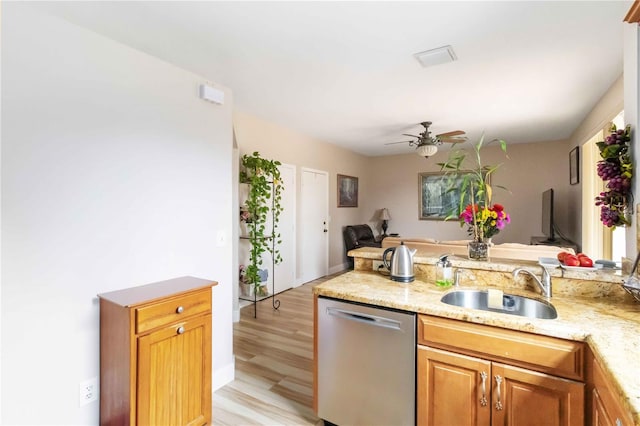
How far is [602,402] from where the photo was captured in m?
1.05

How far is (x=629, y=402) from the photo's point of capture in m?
0.78

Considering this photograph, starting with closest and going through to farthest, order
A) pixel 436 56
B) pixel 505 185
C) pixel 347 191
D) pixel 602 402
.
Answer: pixel 602 402 → pixel 436 56 → pixel 505 185 → pixel 347 191

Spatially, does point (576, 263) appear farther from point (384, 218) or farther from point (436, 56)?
point (384, 218)

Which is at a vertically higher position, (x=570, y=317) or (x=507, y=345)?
(x=570, y=317)

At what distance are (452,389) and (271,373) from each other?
61.7 inches

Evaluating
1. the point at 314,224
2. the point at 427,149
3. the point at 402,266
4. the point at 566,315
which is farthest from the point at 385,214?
the point at 566,315

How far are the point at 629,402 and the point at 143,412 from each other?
1976 mm

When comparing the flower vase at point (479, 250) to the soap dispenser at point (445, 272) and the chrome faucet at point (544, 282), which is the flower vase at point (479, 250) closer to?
the soap dispenser at point (445, 272)

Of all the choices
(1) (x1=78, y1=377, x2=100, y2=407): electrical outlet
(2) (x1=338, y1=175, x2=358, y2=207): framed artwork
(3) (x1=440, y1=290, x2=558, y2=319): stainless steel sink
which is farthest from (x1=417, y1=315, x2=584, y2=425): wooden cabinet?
(2) (x1=338, y1=175, x2=358, y2=207): framed artwork

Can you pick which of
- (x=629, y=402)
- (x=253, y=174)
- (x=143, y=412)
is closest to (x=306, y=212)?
(x=253, y=174)

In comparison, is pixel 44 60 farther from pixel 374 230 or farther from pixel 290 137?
pixel 374 230

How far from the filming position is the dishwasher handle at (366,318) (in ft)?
5.24

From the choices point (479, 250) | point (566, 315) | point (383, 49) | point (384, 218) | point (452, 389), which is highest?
point (383, 49)

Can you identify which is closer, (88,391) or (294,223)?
(88,391)
